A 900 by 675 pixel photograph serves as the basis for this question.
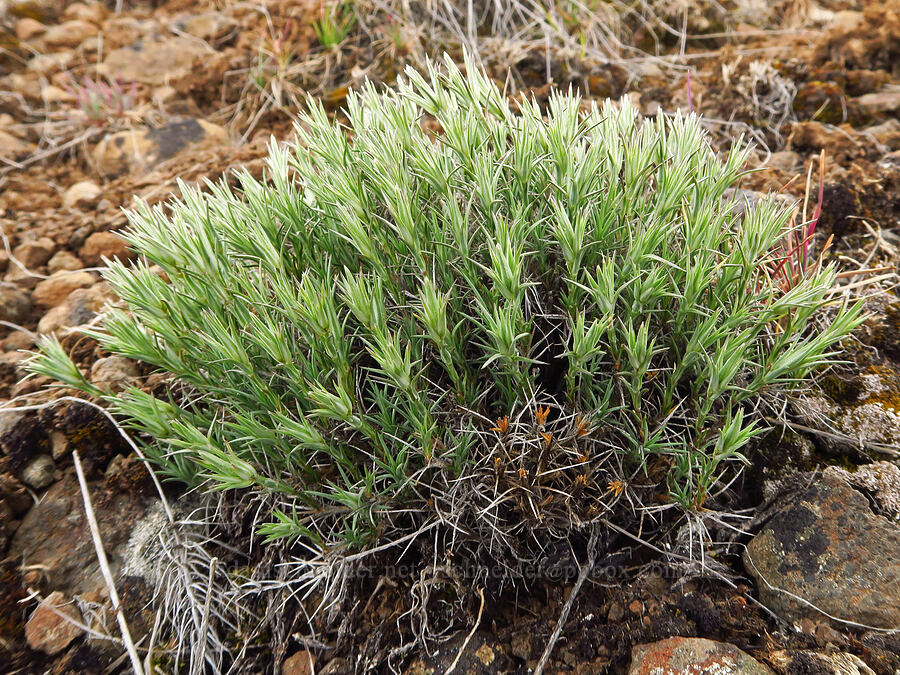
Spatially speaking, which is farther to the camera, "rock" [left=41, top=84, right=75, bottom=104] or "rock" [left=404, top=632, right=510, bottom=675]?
"rock" [left=41, top=84, right=75, bottom=104]

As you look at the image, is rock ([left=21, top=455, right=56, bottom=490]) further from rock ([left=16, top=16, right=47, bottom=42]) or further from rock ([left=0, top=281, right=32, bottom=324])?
rock ([left=16, top=16, right=47, bottom=42])

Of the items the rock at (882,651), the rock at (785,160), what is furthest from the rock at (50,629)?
the rock at (785,160)

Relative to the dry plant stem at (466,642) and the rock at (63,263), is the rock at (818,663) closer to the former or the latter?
the dry plant stem at (466,642)

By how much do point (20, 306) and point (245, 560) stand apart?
1915 millimetres

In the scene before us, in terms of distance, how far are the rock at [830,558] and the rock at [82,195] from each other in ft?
12.8

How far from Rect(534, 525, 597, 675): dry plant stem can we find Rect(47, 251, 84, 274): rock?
2.97 meters

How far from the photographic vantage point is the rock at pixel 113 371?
8.04ft

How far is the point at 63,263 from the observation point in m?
3.32

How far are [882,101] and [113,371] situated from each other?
4.15 metres

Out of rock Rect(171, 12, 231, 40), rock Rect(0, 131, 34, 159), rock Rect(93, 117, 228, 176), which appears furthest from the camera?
rock Rect(171, 12, 231, 40)

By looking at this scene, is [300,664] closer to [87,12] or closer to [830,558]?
[830,558]

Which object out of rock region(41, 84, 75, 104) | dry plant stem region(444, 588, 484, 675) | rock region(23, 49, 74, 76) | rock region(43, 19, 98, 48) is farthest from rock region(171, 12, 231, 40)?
dry plant stem region(444, 588, 484, 675)

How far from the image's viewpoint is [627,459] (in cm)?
193

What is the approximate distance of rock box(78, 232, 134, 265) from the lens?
3.26m
